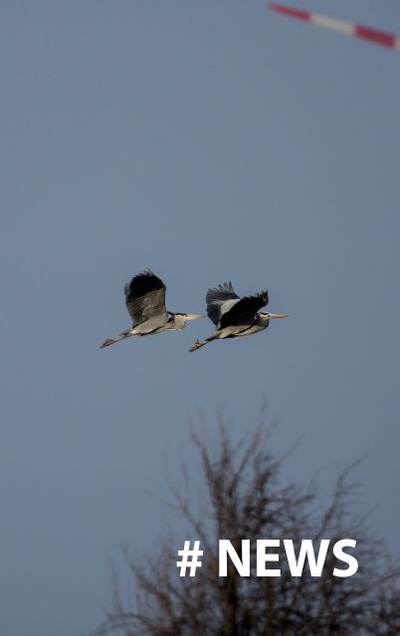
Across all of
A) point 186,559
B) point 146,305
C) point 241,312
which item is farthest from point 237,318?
point 186,559

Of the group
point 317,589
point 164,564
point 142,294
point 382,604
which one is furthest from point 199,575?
point 142,294

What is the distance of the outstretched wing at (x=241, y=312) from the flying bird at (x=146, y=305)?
5.25 feet

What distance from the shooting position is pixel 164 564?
1145 centimetres

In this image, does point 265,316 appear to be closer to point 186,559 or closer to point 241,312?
point 241,312

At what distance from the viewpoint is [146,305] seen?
26656 mm

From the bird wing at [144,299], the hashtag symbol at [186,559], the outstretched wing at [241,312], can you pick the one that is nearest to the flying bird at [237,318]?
the outstretched wing at [241,312]

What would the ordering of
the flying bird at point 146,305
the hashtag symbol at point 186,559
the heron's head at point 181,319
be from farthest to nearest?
the heron's head at point 181,319
the flying bird at point 146,305
the hashtag symbol at point 186,559

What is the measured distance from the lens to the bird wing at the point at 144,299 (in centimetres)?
2609

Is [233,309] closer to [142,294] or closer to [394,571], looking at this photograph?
[142,294]

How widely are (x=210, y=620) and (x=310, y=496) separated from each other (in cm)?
229

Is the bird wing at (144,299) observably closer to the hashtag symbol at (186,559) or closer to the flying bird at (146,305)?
the flying bird at (146,305)

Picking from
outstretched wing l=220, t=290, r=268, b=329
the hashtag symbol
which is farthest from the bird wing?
the hashtag symbol

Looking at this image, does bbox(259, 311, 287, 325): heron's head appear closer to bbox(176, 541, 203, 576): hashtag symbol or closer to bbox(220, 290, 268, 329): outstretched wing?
bbox(220, 290, 268, 329): outstretched wing

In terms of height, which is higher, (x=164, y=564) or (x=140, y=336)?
(x=140, y=336)
